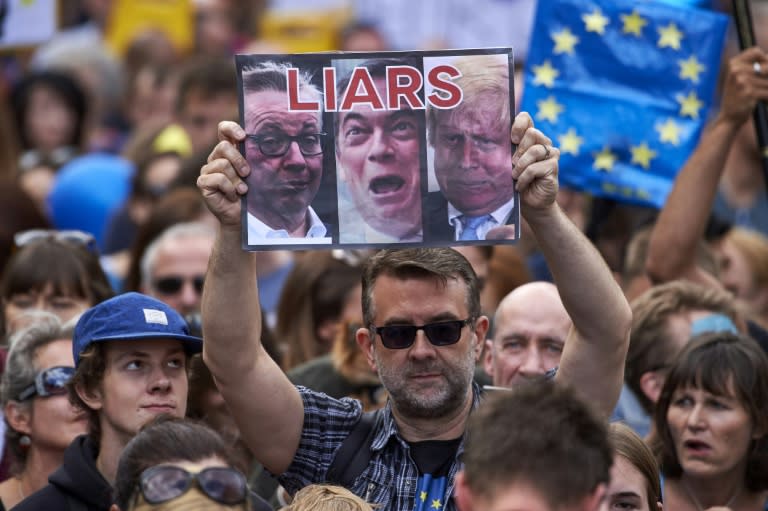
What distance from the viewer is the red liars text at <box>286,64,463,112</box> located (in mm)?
4770

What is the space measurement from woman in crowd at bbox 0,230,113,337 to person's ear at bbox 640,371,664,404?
2316 millimetres

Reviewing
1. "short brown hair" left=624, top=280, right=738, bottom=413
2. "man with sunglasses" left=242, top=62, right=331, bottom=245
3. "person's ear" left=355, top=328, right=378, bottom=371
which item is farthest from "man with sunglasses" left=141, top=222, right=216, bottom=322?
"man with sunglasses" left=242, top=62, right=331, bottom=245

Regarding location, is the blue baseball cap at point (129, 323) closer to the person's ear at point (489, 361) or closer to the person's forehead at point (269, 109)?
the person's forehead at point (269, 109)

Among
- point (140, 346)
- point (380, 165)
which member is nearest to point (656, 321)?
point (380, 165)

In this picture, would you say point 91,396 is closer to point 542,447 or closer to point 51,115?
point 542,447

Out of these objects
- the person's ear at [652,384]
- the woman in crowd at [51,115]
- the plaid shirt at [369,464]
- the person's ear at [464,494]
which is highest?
the person's ear at [464,494]

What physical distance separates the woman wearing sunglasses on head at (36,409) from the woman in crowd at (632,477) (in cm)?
187

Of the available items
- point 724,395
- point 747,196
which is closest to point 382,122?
point 724,395

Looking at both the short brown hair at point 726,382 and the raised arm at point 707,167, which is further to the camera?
the raised arm at point 707,167

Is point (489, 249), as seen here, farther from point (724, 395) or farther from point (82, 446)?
point (82, 446)

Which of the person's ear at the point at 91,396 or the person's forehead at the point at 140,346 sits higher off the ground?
the person's forehead at the point at 140,346

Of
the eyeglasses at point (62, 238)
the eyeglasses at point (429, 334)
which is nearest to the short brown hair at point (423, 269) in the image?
the eyeglasses at point (429, 334)

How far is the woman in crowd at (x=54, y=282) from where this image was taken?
22.6ft

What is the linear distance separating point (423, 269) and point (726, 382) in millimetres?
1487
